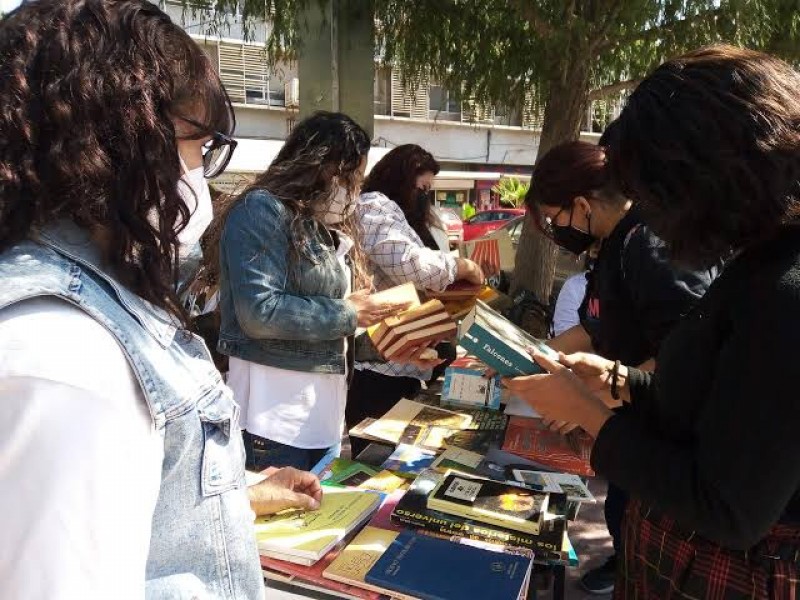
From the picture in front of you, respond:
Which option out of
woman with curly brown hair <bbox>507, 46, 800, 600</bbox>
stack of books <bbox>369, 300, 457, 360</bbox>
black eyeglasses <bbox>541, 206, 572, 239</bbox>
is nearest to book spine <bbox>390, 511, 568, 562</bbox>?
→ woman with curly brown hair <bbox>507, 46, 800, 600</bbox>

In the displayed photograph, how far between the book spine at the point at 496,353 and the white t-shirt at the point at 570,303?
1476 mm

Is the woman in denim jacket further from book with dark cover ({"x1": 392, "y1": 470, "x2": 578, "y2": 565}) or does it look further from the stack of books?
book with dark cover ({"x1": 392, "y1": 470, "x2": 578, "y2": 565})

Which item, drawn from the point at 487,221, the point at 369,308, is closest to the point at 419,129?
the point at 487,221

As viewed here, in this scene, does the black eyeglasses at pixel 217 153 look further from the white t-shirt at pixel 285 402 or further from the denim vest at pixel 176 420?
the white t-shirt at pixel 285 402

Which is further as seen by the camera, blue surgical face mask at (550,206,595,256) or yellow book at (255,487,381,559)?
blue surgical face mask at (550,206,595,256)

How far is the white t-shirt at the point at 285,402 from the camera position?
2037 millimetres

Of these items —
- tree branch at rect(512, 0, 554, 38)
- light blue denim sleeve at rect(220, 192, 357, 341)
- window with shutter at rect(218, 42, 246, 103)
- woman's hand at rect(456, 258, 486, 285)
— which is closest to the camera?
light blue denim sleeve at rect(220, 192, 357, 341)

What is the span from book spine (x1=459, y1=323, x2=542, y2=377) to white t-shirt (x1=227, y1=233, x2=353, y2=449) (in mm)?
651

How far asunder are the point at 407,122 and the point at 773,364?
2033 centimetres

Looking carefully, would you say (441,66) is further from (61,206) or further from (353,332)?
(61,206)

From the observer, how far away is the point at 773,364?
35.8 inches

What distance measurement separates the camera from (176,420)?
699 mm

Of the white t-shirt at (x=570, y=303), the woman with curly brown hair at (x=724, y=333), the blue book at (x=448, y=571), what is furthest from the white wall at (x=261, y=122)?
the woman with curly brown hair at (x=724, y=333)

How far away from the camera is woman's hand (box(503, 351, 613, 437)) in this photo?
1297 mm
